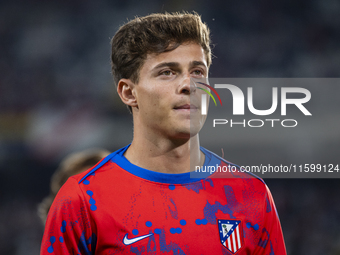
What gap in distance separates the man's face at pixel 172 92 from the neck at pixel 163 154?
0.07m

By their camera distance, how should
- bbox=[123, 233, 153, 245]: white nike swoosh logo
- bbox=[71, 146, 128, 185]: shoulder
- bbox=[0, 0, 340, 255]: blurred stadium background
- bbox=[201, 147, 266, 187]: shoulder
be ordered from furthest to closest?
bbox=[0, 0, 340, 255]: blurred stadium background
bbox=[201, 147, 266, 187]: shoulder
bbox=[71, 146, 128, 185]: shoulder
bbox=[123, 233, 153, 245]: white nike swoosh logo

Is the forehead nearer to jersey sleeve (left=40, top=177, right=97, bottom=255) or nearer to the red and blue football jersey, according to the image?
the red and blue football jersey

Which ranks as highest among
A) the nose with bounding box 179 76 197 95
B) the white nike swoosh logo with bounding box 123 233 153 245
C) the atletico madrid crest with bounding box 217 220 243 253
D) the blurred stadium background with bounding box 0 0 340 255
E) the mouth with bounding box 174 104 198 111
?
the blurred stadium background with bounding box 0 0 340 255

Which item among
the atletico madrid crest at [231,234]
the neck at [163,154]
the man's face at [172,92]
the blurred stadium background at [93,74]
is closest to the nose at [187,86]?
the man's face at [172,92]

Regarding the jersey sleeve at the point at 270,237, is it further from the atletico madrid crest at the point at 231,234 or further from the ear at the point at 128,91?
the ear at the point at 128,91

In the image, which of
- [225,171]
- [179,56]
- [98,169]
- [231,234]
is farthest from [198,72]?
[231,234]

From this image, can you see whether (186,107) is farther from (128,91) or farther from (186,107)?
(128,91)

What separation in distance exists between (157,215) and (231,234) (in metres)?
0.40

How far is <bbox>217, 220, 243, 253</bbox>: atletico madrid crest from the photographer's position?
191 cm

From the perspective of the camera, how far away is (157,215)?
1899 millimetres

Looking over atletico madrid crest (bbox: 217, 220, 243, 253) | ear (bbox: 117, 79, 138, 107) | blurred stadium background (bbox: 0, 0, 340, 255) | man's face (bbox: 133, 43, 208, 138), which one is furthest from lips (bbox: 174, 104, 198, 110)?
blurred stadium background (bbox: 0, 0, 340, 255)

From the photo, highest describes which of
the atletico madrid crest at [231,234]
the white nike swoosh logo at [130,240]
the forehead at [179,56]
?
the forehead at [179,56]

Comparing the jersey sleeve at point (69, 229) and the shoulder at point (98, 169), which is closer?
the jersey sleeve at point (69, 229)

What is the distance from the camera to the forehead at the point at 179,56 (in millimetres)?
1926
